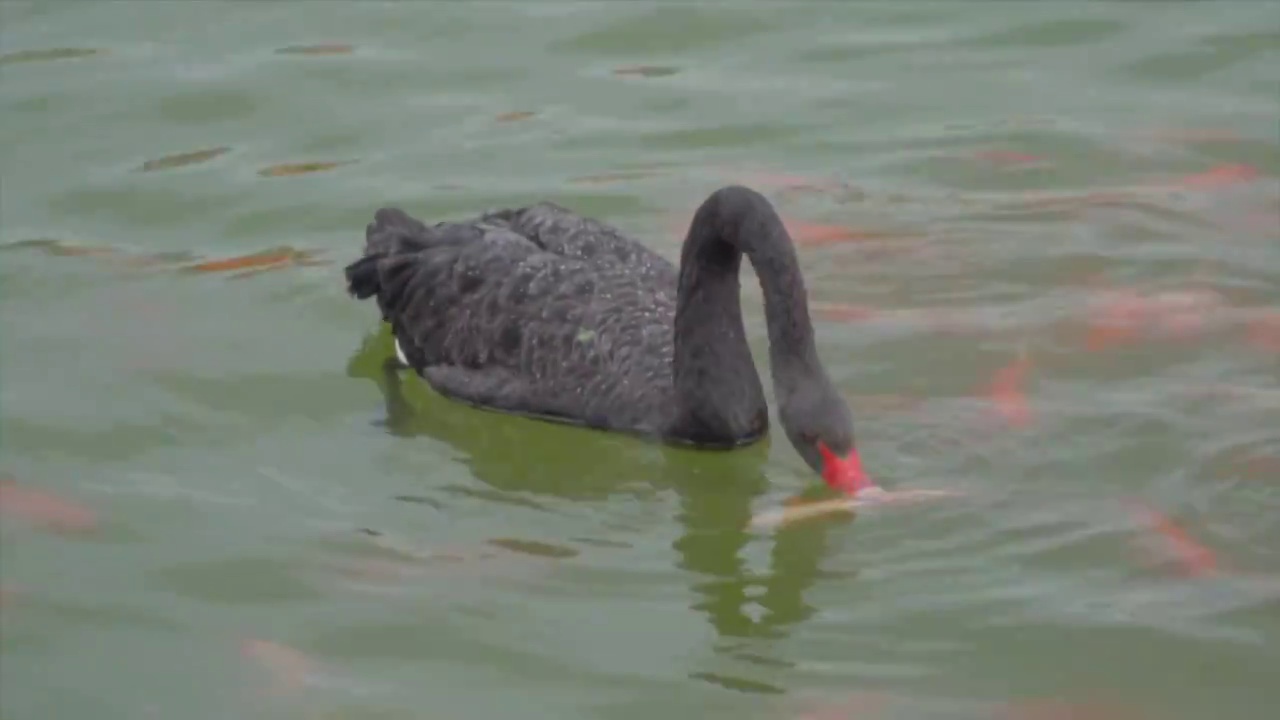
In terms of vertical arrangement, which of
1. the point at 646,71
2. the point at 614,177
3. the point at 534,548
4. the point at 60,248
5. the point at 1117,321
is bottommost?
the point at 534,548

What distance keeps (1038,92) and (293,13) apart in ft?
14.3

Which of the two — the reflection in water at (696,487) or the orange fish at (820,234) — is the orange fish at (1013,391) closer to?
the reflection in water at (696,487)

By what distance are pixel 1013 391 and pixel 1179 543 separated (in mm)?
1330

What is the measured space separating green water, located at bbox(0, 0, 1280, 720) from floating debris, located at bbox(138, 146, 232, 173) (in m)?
0.03

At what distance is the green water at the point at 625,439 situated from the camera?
20.5ft

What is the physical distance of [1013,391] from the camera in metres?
7.96

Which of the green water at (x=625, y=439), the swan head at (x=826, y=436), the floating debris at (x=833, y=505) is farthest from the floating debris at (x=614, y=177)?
the swan head at (x=826, y=436)

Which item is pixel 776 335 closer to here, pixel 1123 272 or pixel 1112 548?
pixel 1112 548

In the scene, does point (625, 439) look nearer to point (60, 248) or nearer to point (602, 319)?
point (602, 319)

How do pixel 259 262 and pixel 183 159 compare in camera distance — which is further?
pixel 183 159

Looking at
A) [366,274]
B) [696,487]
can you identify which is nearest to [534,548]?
[696,487]

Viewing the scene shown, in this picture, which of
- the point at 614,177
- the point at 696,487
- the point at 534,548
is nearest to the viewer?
the point at 534,548

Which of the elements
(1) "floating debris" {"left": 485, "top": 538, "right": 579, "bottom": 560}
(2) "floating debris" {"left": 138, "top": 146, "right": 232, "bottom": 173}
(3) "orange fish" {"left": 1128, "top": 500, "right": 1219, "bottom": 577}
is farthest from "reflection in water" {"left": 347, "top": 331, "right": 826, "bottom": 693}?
(2) "floating debris" {"left": 138, "top": 146, "right": 232, "bottom": 173}

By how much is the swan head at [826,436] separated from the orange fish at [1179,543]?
91 cm
